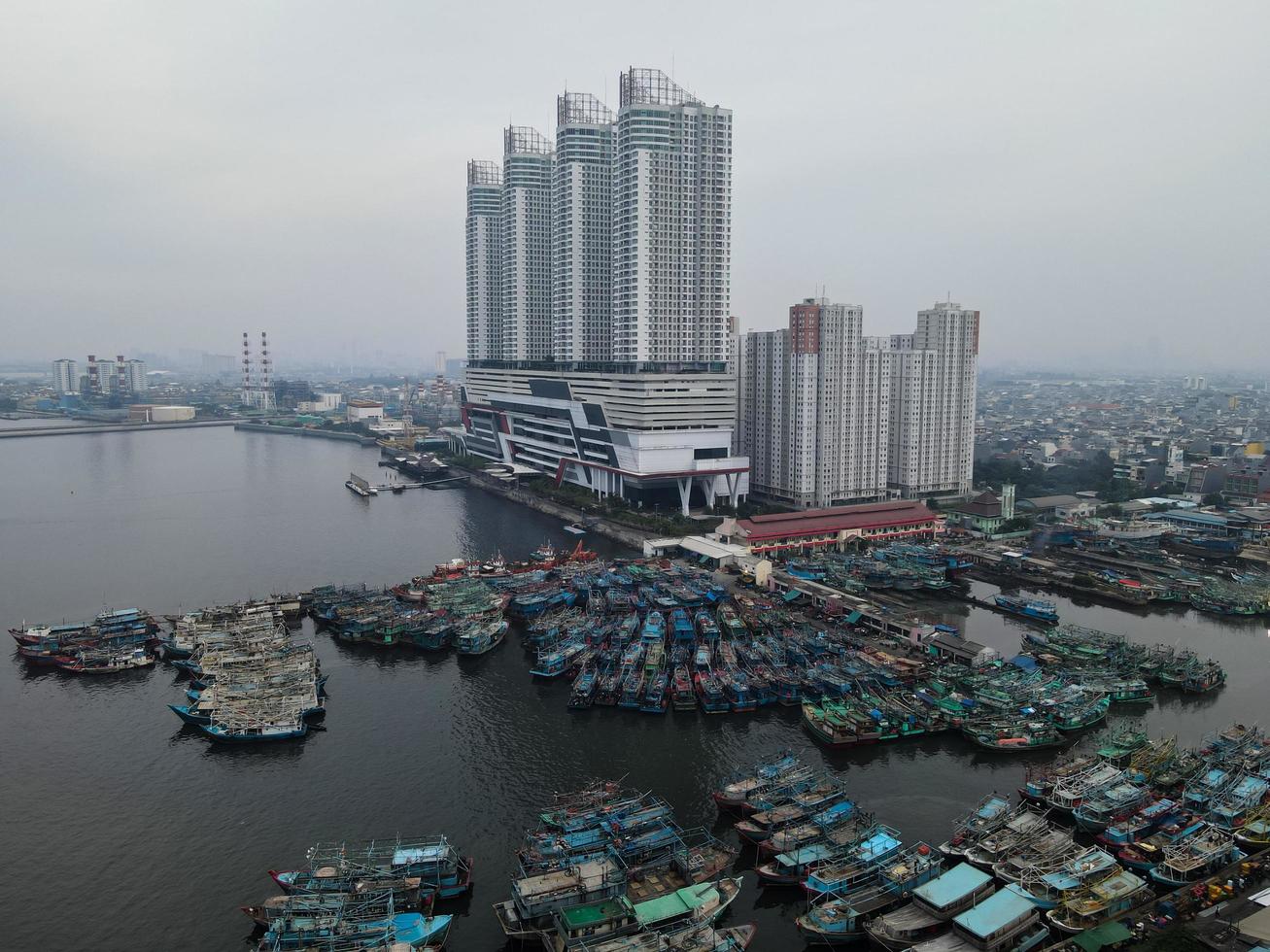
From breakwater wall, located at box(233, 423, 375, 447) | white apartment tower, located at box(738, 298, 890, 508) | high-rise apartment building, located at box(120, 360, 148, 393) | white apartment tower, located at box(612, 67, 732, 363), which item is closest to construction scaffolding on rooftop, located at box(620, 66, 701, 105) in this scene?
white apartment tower, located at box(612, 67, 732, 363)

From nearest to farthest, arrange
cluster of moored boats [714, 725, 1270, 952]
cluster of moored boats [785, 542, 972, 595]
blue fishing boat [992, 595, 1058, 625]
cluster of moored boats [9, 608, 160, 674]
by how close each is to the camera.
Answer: cluster of moored boats [714, 725, 1270, 952] < cluster of moored boats [9, 608, 160, 674] < blue fishing boat [992, 595, 1058, 625] < cluster of moored boats [785, 542, 972, 595]

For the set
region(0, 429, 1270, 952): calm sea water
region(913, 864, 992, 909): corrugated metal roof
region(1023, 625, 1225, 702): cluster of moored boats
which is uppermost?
region(1023, 625, 1225, 702): cluster of moored boats

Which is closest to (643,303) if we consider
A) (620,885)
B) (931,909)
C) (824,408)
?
(824,408)

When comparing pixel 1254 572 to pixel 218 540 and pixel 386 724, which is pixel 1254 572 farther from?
pixel 218 540

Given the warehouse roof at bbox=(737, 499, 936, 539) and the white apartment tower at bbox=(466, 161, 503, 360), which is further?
the white apartment tower at bbox=(466, 161, 503, 360)

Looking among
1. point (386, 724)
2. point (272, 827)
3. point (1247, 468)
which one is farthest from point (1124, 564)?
point (272, 827)

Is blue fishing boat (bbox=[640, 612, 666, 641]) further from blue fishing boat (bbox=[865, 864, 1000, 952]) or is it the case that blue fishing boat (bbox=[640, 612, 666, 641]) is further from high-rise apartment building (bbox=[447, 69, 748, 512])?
high-rise apartment building (bbox=[447, 69, 748, 512])

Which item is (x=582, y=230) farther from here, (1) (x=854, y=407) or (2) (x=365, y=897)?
(2) (x=365, y=897)
